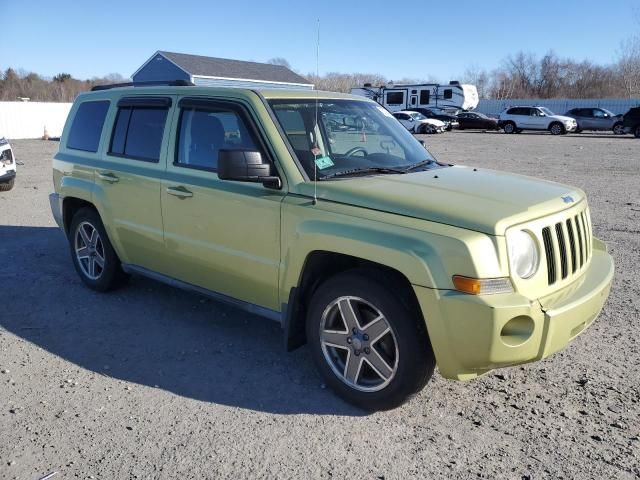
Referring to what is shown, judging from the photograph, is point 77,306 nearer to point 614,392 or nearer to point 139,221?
point 139,221

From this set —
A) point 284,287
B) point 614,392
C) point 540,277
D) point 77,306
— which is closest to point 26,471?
point 284,287

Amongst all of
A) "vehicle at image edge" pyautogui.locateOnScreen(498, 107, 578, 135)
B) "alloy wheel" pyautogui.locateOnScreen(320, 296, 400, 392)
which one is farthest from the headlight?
"vehicle at image edge" pyautogui.locateOnScreen(498, 107, 578, 135)

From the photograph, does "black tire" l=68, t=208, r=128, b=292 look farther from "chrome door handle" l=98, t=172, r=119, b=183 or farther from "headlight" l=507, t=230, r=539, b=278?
"headlight" l=507, t=230, r=539, b=278

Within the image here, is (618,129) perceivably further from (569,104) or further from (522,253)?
(522,253)

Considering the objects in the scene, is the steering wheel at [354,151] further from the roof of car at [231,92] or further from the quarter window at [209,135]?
the quarter window at [209,135]

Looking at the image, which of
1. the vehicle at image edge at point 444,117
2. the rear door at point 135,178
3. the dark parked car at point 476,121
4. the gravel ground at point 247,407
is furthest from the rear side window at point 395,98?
the rear door at point 135,178

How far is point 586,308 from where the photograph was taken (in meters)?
3.25

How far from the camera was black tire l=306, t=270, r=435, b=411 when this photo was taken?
319 centimetres

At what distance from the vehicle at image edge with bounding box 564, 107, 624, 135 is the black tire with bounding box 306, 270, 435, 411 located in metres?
34.2

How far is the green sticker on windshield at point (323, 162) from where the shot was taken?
380 centimetres

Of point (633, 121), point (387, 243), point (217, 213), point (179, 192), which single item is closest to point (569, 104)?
point (633, 121)

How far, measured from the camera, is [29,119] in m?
28.7

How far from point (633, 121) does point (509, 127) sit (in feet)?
25.3

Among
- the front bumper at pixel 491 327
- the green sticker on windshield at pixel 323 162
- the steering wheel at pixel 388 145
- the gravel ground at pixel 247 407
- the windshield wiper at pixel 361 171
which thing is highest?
the steering wheel at pixel 388 145
